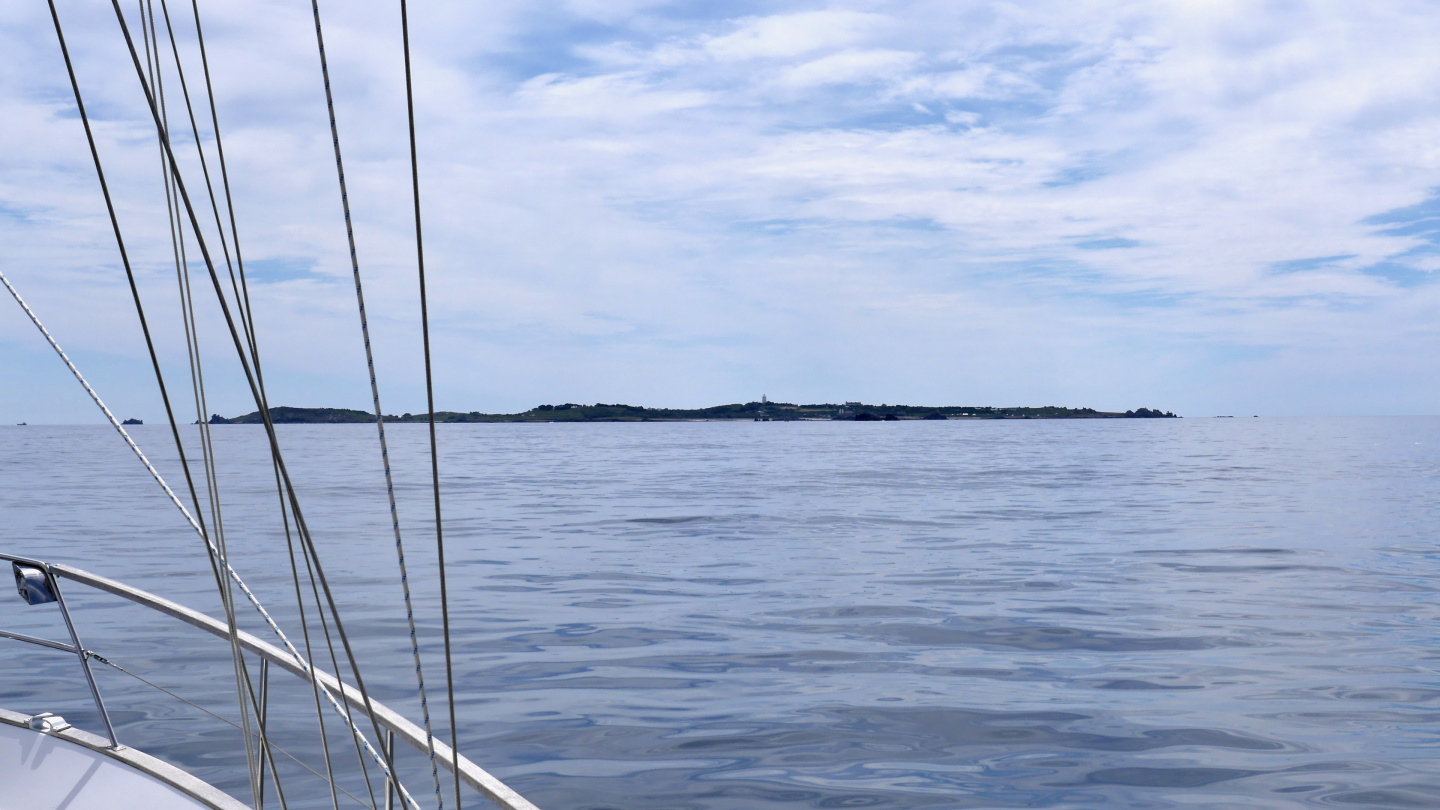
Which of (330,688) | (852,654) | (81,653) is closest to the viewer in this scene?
(330,688)

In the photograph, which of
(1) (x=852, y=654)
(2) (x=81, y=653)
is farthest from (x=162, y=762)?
(1) (x=852, y=654)

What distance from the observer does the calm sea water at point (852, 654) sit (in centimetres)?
588

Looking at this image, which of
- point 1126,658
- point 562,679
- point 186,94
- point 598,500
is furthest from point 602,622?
point 598,500

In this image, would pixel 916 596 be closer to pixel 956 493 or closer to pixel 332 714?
pixel 332 714

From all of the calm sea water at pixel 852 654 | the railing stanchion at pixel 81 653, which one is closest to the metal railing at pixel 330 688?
the railing stanchion at pixel 81 653

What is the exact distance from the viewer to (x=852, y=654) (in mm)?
8727

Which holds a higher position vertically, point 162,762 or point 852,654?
point 162,762

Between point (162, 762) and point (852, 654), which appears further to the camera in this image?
point (852, 654)

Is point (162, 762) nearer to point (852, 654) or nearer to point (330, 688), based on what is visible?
point (330, 688)

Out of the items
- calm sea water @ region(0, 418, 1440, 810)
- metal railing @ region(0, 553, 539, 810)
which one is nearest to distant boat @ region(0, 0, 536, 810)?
metal railing @ region(0, 553, 539, 810)

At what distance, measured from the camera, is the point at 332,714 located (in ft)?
23.6

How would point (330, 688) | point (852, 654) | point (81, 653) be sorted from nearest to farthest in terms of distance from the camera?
point (330, 688), point (81, 653), point (852, 654)

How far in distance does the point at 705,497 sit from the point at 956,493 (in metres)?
6.76

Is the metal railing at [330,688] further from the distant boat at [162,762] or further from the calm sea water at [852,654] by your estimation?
the calm sea water at [852,654]
